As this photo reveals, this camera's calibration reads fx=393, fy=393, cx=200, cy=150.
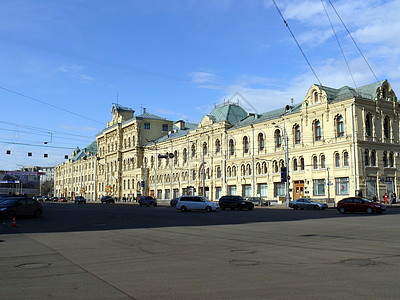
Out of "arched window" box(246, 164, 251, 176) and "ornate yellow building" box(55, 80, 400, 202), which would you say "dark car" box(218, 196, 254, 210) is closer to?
"ornate yellow building" box(55, 80, 400, 202)

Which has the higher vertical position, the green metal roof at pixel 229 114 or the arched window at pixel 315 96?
the green metal roof at pixel 229 114

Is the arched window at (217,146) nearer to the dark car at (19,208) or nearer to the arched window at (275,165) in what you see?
the arched window at (275,165)

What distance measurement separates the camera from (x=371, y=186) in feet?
160

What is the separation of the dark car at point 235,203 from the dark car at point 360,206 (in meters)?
10.8

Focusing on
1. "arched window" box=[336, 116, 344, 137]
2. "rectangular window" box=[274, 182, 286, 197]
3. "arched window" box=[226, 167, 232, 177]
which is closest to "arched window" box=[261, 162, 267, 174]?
"rectangular window" box=[274, 182, 286, 197]

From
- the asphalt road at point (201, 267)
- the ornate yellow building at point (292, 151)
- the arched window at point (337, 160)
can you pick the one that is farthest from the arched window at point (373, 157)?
the asphalt road at point (201, 267)

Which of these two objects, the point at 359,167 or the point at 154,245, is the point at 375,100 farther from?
the point at 154,245

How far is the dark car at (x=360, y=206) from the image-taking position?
107ft

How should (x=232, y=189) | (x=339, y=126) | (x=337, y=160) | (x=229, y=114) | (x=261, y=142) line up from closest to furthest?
(x=337, y=160) → (x=339, y=126) → (x=261, y=142) → (x=232, y=189) → (x=229, y=114)

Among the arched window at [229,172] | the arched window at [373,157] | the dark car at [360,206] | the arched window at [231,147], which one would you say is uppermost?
the arched window at [231,147]

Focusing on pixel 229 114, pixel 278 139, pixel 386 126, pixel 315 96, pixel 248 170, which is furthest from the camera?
pixel 229 114

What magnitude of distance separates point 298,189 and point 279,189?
342cm

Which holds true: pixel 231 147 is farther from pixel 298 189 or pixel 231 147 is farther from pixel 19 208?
pixel 19 208

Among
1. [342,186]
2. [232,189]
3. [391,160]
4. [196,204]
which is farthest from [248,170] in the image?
[196,204]
